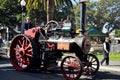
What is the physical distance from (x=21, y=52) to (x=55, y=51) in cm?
173

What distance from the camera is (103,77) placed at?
Answer: 13930 mm

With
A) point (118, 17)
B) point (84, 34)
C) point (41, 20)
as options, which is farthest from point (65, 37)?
point (118, 17)

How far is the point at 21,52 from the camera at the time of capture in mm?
15578

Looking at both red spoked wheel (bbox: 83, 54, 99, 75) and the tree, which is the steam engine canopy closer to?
red spoked wheel (bbox: 83, 54, 99, 75)

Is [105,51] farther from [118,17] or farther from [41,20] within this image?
[118,17]

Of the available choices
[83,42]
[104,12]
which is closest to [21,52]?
[83,42]

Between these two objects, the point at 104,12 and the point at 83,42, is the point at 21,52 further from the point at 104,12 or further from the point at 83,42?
the point at 104,12

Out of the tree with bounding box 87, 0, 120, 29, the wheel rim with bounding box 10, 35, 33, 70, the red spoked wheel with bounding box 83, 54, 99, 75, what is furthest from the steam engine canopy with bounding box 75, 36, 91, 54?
the tree with bounding box 87, 0, 120, 29

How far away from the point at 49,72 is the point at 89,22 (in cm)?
6370

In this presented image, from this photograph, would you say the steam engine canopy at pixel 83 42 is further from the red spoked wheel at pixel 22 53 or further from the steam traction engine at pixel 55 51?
the red spoked wheel at pixel 22 53

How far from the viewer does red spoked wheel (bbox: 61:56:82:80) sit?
12927 millimetres

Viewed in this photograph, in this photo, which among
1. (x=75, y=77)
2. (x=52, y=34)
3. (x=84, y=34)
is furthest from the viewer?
(x=52, y=34)

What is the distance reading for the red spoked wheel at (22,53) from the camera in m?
15.0

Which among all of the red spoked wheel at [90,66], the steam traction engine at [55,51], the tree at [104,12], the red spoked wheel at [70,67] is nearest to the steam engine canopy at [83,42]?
the steam traction engine at [55,51]
